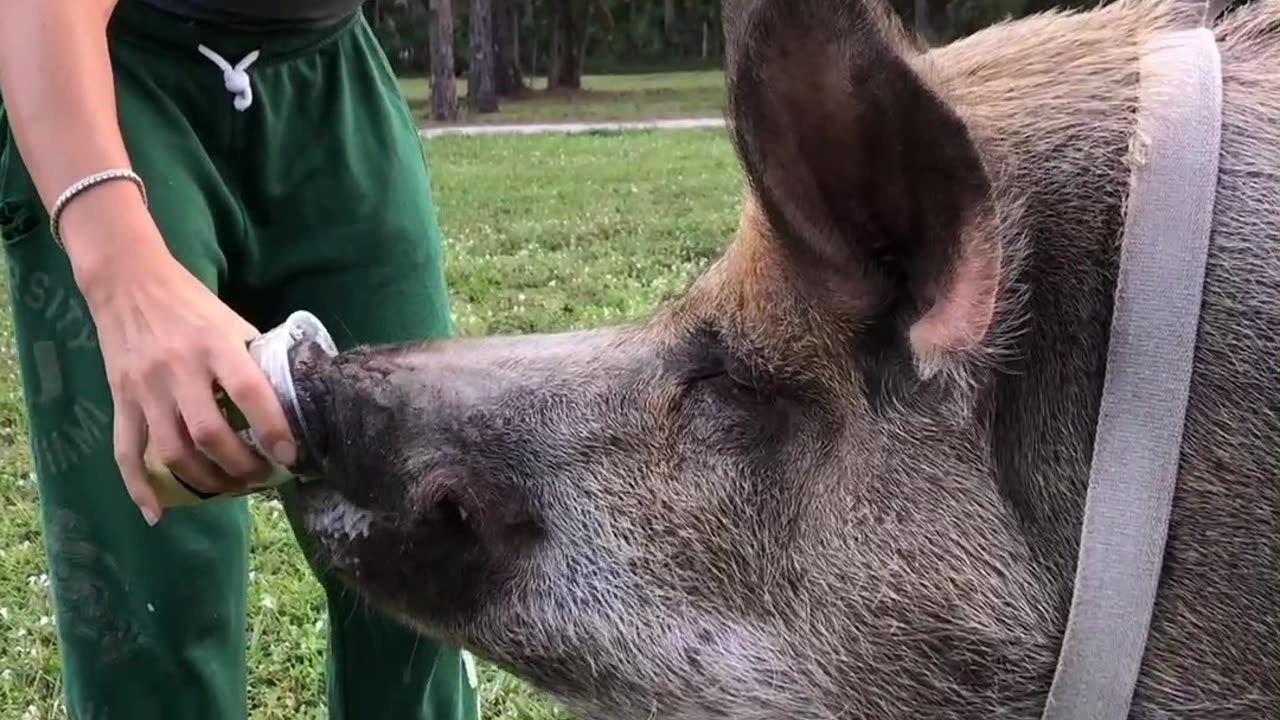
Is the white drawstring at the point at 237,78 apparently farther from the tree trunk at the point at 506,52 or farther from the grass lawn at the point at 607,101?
the tree trunk at the point at 506,52

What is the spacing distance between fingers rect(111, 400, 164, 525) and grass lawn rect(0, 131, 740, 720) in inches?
31.2

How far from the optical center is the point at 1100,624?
5.43ft

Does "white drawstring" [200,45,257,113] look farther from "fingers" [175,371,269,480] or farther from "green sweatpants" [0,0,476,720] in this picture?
"fingers" [175,371,269,480]

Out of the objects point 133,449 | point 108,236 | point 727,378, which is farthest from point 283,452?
point 727,378

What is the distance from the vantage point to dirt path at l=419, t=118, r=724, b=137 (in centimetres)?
2406

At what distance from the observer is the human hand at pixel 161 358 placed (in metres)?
1.85

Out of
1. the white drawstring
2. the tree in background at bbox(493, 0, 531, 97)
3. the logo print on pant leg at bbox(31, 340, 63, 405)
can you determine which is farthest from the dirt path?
the logo print on pant leg at bbox(31, 340, 63, 405)

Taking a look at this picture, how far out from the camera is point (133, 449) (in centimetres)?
195

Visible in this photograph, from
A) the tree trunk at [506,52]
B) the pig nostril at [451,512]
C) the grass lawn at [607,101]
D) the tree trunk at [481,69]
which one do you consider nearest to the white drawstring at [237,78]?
the pig nostril at [451,512]

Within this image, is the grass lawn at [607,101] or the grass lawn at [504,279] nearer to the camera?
the grass lawn at [504,279]

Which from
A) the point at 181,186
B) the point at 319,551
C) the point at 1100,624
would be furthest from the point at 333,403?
the point at 1100,624

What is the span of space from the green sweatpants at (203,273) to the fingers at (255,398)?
0.30 meters

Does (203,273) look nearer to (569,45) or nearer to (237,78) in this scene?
(237,78)

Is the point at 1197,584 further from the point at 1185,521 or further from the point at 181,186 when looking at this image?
the point at 181,186
